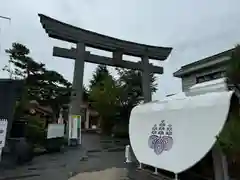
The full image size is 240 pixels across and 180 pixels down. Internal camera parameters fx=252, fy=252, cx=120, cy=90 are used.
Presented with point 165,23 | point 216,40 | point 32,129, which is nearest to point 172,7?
point 165,23

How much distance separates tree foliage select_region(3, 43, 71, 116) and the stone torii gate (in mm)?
4128

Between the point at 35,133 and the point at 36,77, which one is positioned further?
the point at 36,77

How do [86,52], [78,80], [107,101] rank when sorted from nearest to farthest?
[78,80] < [86,52] < [107,101]

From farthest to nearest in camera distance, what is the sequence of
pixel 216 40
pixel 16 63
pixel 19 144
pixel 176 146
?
1. pixel 16 63
2. pixel 216 40
3. pixel 19 144
4. pixel 176 146

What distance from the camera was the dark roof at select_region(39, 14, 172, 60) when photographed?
12242 millimetres

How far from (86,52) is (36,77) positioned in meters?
6.20

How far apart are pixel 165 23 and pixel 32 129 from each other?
790 cm

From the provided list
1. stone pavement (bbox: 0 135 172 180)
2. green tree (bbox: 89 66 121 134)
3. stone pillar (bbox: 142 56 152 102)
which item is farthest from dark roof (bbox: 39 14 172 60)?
stone pavement (bbox: 0 135 172 180)

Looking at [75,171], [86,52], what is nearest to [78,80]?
[86,52]

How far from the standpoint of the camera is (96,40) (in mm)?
13734

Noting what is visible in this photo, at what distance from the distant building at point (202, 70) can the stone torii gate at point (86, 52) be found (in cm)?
243

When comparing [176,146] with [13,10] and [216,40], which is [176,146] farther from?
[216,40]

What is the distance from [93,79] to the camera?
29.0 meters

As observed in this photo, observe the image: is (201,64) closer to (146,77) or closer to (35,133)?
(146,77)
